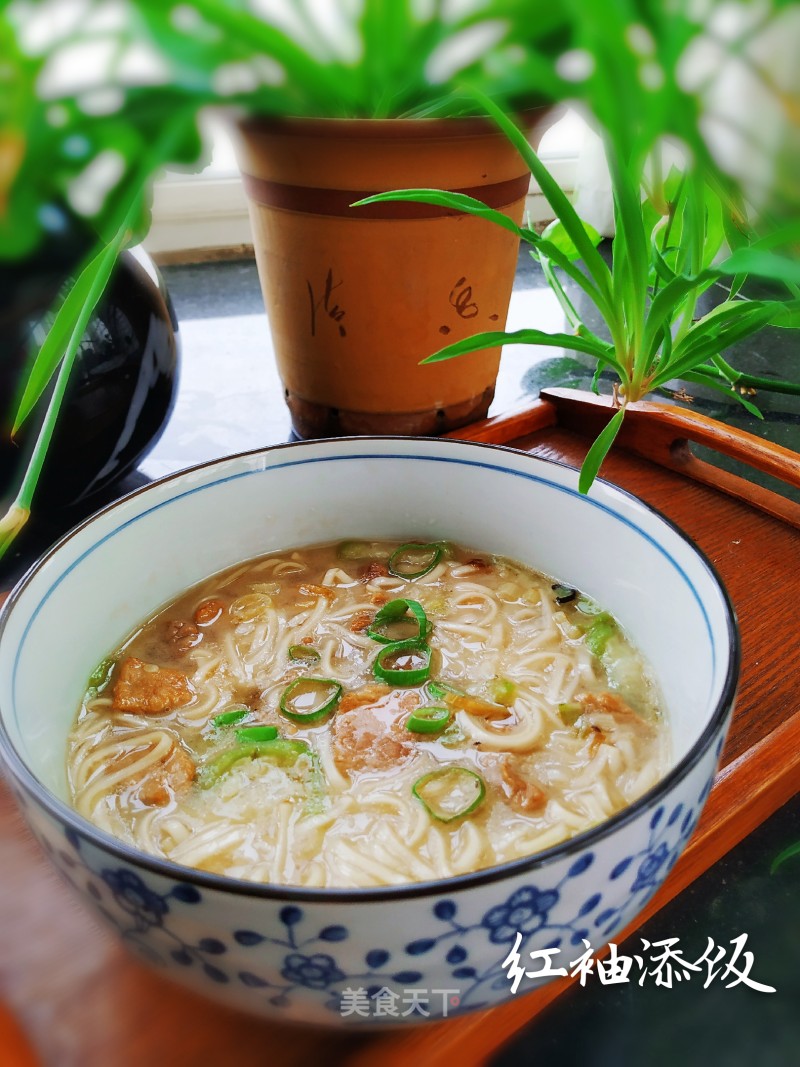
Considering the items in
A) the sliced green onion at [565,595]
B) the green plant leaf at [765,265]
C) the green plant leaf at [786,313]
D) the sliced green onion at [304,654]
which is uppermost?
the green plant leaf at [765,265]

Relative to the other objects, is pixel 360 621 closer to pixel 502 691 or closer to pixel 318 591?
pixel 318 591

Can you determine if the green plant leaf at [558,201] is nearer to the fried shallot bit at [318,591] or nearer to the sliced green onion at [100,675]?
the fried shallot bit at [318,591]

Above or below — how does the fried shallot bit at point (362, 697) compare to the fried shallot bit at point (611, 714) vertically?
above

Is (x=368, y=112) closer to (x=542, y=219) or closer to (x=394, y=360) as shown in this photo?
(x=394, y=360)

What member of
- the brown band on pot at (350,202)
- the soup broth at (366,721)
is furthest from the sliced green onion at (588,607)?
the brown band on pot at (350,202)

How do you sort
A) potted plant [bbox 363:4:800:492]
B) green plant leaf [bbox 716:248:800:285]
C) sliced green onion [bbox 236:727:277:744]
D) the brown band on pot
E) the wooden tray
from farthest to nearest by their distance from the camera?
the brown band on pot → sliced green onion [bbox 236:727:277:744] → the wooden tray → green plant leaf [bbox 716:248:800:285] → potted plant [bbox 363:4:800:492]

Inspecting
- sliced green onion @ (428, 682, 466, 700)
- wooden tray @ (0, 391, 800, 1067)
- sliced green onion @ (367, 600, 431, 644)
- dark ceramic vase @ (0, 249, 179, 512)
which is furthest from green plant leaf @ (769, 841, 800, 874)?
dark ceramic vase @ (0, 249, 179, 512)

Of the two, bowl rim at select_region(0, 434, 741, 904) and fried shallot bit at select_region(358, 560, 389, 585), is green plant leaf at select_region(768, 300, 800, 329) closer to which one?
bowl rim at select_region(0, 434, 741, 904)
